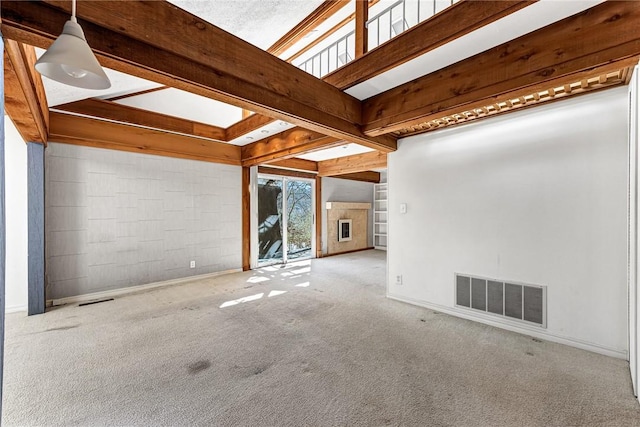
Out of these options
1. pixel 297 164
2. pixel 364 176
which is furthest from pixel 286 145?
pixel 364 176

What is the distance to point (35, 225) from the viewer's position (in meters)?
3.15

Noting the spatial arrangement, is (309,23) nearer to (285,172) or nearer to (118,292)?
(285,172)

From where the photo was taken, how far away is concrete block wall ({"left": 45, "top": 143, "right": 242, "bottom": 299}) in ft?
11.8

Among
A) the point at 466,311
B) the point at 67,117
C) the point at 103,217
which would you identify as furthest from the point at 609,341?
the point at 67,117

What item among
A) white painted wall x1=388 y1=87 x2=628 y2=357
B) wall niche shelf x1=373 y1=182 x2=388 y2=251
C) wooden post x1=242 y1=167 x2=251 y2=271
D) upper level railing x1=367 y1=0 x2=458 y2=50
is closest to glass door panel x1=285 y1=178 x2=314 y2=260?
wooden post x1=242 y1=167 x2=251 y2=271

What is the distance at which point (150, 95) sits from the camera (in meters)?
3.75

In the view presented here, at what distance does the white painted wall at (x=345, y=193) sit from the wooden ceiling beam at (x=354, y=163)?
556 millimetres

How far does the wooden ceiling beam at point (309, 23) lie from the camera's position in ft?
9.32

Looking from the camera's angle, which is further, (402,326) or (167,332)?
(402,326)

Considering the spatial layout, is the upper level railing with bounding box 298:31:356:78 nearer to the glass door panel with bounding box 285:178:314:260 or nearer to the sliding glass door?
the sliding glass door

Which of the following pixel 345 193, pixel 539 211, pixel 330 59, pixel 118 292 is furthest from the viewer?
pixel 345 193

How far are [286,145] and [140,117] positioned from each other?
2.23 meters

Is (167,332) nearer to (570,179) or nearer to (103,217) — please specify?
(103,217)

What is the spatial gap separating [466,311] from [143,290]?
15.1ft
